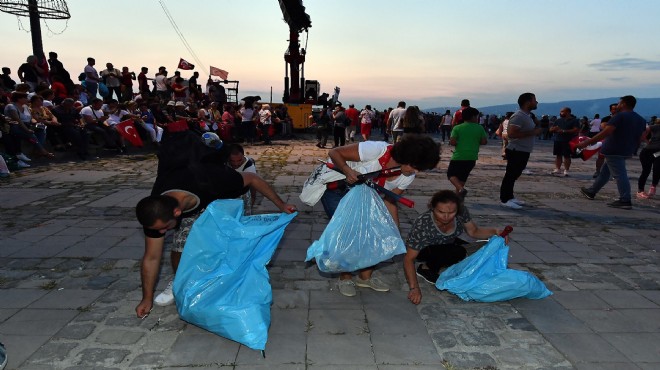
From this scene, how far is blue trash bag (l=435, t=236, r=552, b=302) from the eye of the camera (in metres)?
3.40

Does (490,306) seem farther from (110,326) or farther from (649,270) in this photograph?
(110,326)

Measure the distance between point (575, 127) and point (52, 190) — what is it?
11.2 meters

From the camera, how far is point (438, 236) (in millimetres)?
3508

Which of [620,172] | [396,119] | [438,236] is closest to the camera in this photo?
[438,236]

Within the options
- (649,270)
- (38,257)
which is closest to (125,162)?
(38,257)

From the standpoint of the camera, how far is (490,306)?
342cm

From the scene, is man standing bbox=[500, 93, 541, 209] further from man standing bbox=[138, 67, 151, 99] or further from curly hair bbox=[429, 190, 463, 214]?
man standing bbox=[138, 67, 151, 99]

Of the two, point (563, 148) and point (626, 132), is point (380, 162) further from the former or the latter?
point (563, 148)

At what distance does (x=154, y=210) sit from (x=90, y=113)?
35.4ft

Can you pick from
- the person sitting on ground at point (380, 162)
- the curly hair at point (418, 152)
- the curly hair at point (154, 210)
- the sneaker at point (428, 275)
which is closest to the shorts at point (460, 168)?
the sneaker at point (428, 275)

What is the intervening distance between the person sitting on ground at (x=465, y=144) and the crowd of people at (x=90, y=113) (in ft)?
13.2

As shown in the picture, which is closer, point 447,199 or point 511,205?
point 447,199

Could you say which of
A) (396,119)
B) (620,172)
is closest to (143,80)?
(396,119)

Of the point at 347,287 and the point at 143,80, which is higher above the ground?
the point at 143,80
